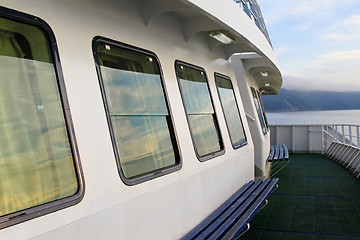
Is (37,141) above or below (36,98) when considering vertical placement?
below

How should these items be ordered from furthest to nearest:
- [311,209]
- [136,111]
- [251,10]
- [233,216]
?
[251,10] → [311,209] → [233,216] → [136,111]

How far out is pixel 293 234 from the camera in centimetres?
484

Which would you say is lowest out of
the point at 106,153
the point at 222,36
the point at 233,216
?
the point at 233,216

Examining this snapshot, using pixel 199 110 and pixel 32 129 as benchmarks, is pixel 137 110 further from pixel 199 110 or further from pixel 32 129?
pixel 199 110

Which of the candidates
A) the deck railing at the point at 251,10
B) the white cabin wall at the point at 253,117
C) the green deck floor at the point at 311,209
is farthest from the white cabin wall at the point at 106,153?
the white cabin wall at the point at 253,117

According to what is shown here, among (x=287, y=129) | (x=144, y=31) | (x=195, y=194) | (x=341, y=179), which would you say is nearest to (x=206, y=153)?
(x=195, y=194)

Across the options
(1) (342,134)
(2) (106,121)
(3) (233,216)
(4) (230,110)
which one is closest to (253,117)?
(4) (230,110)

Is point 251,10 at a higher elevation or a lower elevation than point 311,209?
higher

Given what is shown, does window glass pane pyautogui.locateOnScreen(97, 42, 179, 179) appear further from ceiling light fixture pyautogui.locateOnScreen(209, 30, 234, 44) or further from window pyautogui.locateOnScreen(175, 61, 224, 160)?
ceiling light fixture pyautogui.locateOnScreen(209, 30, 234, 44)

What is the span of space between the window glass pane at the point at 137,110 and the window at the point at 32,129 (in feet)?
1.71

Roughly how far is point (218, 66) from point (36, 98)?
156 inches

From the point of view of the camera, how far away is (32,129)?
79.4 inches

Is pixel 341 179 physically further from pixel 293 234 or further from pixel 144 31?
pixel 144 31

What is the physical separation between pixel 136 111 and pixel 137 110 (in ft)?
0.06
